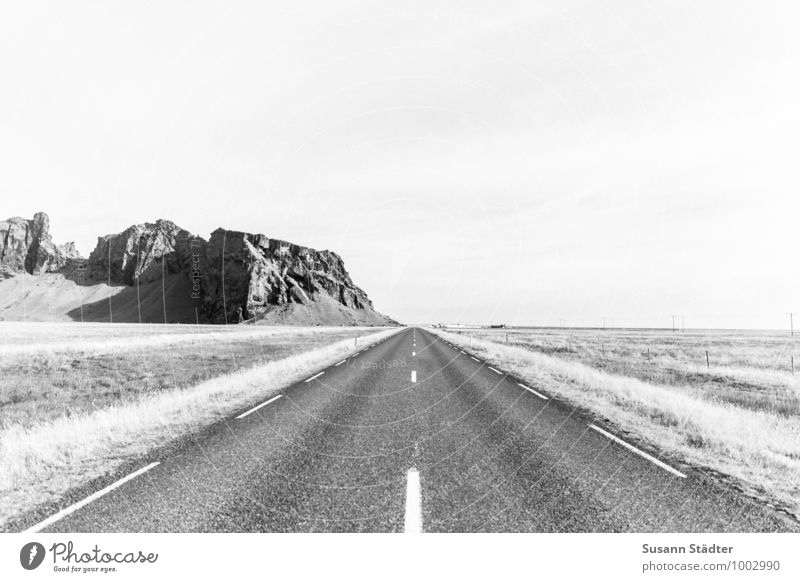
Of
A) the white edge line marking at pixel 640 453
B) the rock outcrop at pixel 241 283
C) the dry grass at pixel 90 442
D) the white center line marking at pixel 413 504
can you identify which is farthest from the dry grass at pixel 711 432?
the rock outcrop at pixel 241 283

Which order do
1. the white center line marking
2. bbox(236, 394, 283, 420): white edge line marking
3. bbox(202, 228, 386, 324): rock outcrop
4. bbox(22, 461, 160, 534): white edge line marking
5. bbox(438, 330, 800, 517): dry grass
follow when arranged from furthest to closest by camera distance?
1. bbox(202, 228, 386, 324): rock outcrop
2. bbox(236, 394, 283, 420): white edge line marking
3. bbox(438, 330, 800, 517): dry grass
4. bbox(22, 461, 160, 534): white edge line marking
5. the white center line marking

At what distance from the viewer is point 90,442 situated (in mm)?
6918

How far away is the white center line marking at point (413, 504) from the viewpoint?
3.89 meters

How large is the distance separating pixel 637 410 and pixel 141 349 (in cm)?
3050

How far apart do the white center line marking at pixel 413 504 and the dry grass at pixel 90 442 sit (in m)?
3.75

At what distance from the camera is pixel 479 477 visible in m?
5.24

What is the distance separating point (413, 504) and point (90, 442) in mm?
5541

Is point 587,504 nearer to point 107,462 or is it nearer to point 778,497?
point 778,497

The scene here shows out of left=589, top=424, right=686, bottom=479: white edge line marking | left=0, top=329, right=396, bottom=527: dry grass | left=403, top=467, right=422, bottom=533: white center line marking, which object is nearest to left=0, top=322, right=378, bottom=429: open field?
left=0, top=329, right=396, bottom=527: dry grass

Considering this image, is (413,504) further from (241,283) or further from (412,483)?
(241,283)

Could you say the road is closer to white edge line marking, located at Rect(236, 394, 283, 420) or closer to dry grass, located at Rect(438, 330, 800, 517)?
white edge line marking, located at Rect(236, 394, 283, 420)

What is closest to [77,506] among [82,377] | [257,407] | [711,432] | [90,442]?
[90,442]

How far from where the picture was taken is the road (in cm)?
407

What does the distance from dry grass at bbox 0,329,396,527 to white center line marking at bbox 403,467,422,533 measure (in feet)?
12.3
